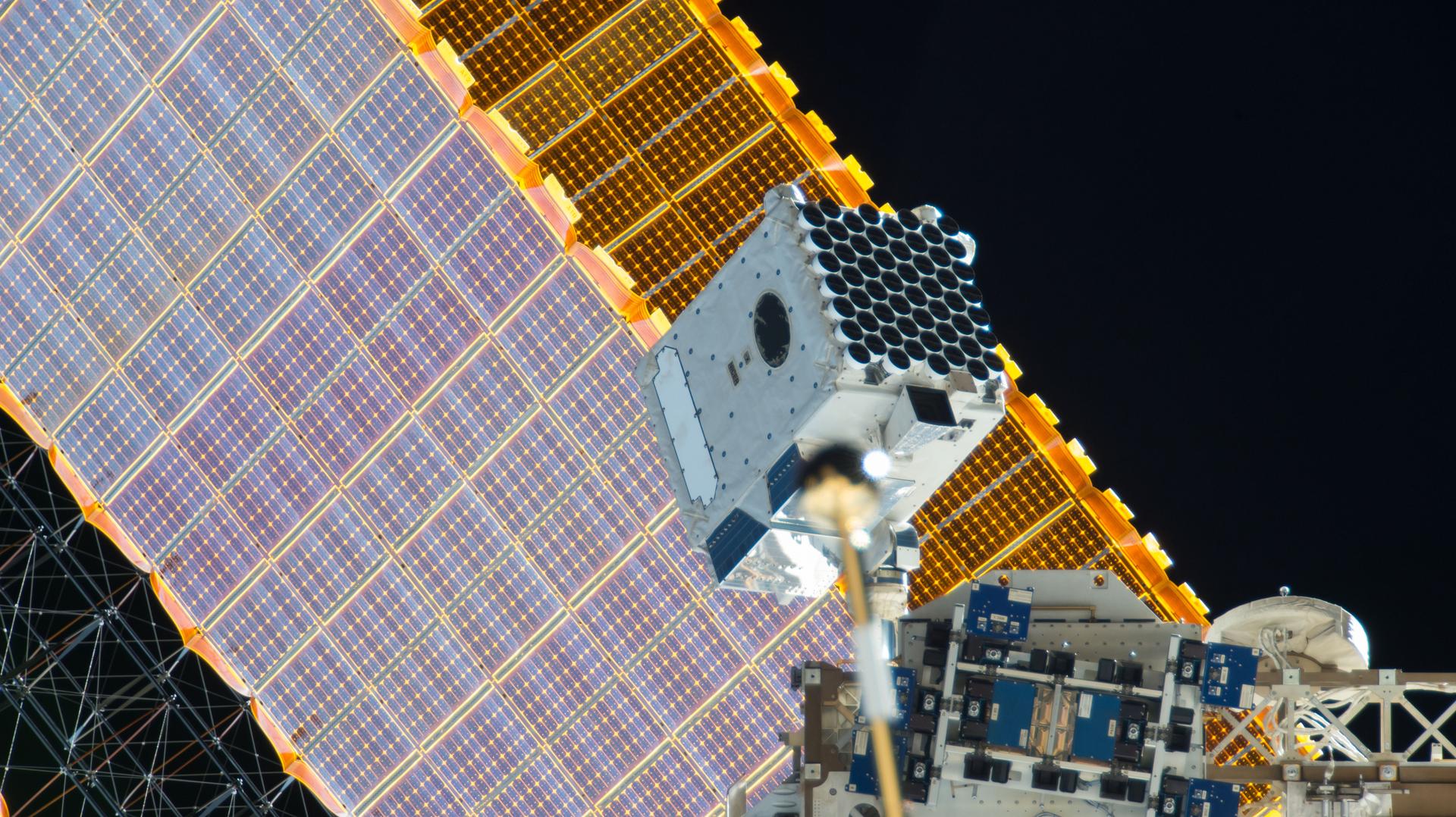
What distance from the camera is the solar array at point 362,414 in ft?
80.0

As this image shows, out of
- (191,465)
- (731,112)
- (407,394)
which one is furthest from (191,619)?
(731,112)

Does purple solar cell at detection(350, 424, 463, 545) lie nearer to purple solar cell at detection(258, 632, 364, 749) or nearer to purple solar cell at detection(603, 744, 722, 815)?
purple solar cell at detection(258, 632, 364, 749)

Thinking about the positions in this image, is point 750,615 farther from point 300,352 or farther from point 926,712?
point 926,712

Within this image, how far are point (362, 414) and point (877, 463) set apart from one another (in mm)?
9124

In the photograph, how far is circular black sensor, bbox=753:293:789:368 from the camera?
17547 millimetres

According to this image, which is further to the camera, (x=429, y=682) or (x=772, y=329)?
(x=429, y=682)

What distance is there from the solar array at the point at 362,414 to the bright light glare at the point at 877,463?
7277 millimetres

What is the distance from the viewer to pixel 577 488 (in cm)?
2450

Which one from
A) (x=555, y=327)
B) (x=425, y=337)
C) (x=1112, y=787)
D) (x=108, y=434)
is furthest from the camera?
(x=108, y=434)

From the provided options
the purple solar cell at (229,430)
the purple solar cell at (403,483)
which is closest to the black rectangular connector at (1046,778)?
the purple solar cell at (403,483)

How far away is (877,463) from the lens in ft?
56.1

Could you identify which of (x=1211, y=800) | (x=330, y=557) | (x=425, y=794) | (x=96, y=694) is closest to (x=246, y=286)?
(x=330, y=557)

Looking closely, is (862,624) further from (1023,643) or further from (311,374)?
(311,374)

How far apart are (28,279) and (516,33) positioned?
19.5 feet
